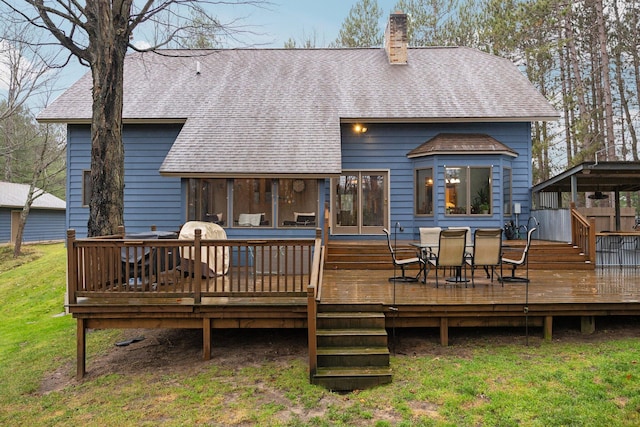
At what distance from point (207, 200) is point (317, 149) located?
9.47 feet

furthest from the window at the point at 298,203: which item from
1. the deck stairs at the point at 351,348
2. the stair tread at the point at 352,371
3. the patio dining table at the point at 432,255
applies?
the stair tread at the point at 352,371

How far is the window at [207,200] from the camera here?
29.8ft

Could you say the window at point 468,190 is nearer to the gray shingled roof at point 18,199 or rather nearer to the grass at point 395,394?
the grass at point 395,394

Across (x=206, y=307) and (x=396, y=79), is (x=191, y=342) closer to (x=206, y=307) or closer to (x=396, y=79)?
(x=206, y=307)

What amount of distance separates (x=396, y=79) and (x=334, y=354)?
31.9 feet

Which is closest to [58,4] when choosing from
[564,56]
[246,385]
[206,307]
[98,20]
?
[98,20]

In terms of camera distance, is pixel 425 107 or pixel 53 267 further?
pixel 53 267

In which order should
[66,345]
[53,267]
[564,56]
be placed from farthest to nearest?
[564,56], [53,267], [66,345]

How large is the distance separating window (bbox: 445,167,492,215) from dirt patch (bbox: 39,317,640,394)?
4274 mm

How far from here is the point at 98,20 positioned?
7258 mm

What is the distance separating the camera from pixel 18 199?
22453 mm

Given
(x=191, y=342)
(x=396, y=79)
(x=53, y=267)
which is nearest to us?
(x=191, y=342)

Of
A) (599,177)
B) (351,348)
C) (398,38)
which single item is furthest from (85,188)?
(599,177)

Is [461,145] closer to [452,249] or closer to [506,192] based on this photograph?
[506,192]
